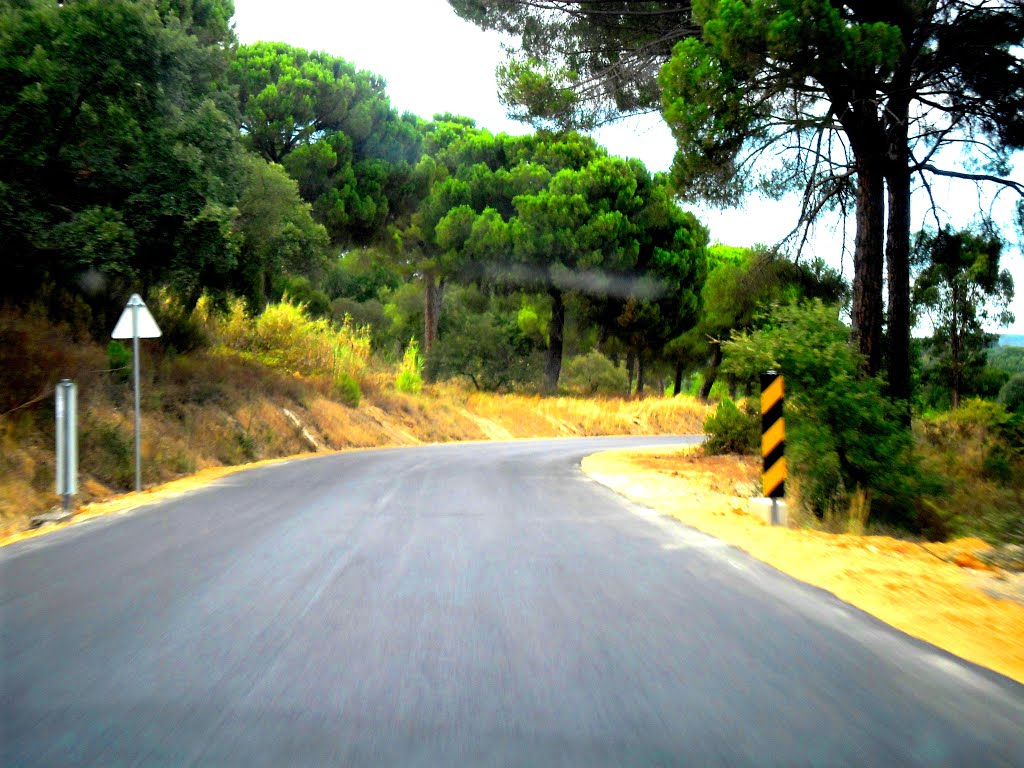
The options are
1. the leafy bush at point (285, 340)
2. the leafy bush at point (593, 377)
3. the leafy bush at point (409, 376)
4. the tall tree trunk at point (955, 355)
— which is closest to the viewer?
the leafy bush at point (285, 340)

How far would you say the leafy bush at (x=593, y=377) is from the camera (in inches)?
1987

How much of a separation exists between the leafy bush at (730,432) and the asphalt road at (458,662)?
13.9 meters

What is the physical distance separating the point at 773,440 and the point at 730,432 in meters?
12.6

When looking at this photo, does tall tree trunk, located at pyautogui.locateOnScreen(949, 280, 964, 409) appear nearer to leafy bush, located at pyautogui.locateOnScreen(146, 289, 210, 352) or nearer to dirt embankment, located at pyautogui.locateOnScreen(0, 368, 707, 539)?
dirt embankment, located at pyautogui.locateOnScreen(0, 368, 707, 539)

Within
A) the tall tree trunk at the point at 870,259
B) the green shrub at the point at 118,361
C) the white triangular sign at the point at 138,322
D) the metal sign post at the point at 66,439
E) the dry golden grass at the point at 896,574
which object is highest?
the tall tree trunk at the point at 870,259

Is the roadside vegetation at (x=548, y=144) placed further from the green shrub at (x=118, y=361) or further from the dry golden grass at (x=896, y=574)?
the dry golden grass at (x=896, y=574)

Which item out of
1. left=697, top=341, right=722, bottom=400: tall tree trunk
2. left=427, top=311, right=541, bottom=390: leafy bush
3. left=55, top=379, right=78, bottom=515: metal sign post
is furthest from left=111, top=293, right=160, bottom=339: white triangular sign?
left=697, top=341, right=722, bottom=400: tall tree trunk

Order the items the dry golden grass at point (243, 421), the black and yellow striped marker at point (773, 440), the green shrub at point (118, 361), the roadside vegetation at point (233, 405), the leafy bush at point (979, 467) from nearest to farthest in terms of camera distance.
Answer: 1. the black and yellow striped marker at point (773, 440)
2. the leafy bush at point (979, 467)
3. the dry golden grass at point (243, 421)
4. the roadside vegetation at point (233, 405)
5. the green shrub at point (118, 361)

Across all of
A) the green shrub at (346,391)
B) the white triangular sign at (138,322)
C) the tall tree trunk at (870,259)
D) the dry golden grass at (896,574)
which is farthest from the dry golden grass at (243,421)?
the tall tree trunk at (870,259)

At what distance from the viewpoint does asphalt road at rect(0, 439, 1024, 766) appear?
12.5 ft

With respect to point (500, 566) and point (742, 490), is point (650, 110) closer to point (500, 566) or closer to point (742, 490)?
point (742, 490)

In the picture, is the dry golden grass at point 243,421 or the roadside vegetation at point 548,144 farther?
the dry golden grass at point 243,421

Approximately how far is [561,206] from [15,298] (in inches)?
1005

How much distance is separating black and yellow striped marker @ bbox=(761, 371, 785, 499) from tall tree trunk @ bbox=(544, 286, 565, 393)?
111 ft
